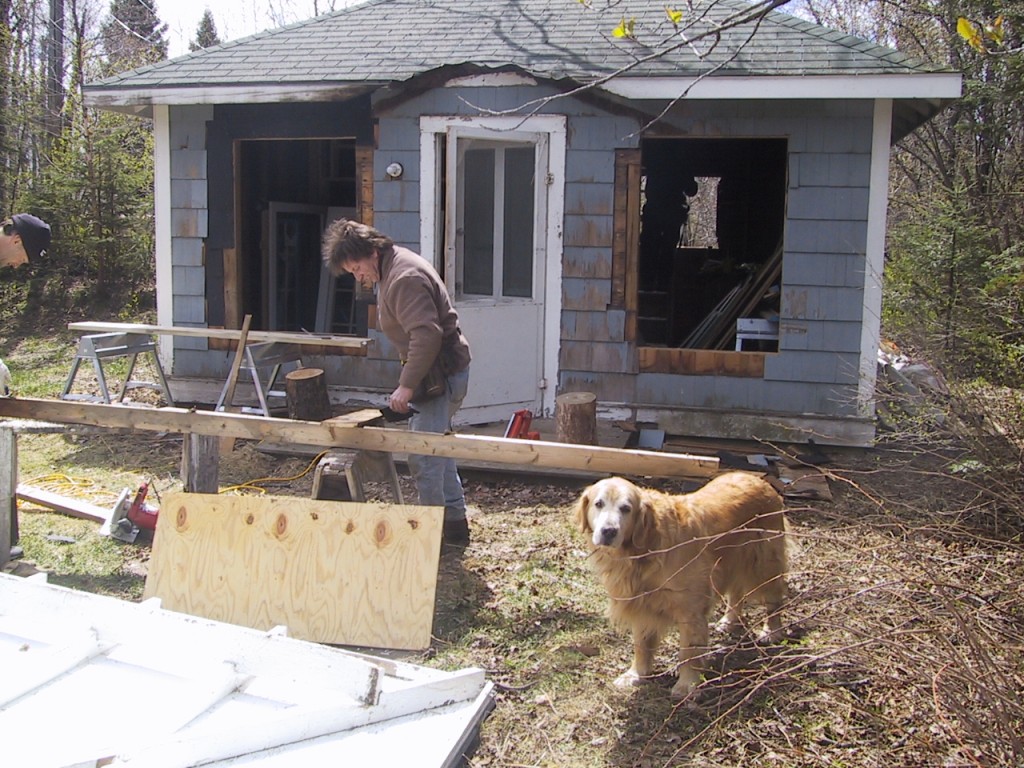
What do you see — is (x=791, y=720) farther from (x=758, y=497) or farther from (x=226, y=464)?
(x=226, y=464)

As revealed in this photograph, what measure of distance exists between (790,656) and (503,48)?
21.9ft

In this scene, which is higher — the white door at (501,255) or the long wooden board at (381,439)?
the white door at (501,255)

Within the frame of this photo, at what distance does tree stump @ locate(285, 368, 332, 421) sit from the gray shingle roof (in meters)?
2.42

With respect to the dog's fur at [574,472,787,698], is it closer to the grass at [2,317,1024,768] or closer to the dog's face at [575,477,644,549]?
the dog's face at [575,477,644,549]

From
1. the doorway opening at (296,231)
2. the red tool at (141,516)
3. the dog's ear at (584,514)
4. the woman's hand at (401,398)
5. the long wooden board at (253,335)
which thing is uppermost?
the doorway opening at (296,231)

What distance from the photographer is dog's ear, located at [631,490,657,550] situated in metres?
3.51

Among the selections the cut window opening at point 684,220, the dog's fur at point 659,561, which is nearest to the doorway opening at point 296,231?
the cut window opening at point 684,220

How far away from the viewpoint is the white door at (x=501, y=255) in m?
7.62

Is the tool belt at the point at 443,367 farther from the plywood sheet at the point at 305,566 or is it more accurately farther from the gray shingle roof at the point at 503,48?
the gray shingle roof at the point at 503,48

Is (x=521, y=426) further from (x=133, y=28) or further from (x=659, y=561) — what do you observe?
(x=133, y=28)

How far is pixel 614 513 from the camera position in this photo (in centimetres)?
345

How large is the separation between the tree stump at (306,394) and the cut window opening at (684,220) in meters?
4.49

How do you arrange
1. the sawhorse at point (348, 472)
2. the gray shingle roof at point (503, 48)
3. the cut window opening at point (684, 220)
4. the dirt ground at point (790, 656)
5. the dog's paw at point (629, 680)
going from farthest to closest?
the cut window opening at point (684, 220) < the gray shingle roof at point (503, 48) < the sawhorse at point (348, 472) < the dog's paw at point (629, 680) < the dirt ground at point (790, 656)

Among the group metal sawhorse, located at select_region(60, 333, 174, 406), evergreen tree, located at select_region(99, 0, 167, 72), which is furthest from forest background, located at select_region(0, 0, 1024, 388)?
evergreen tree, located at select_region(99, 0, 167, 72)
